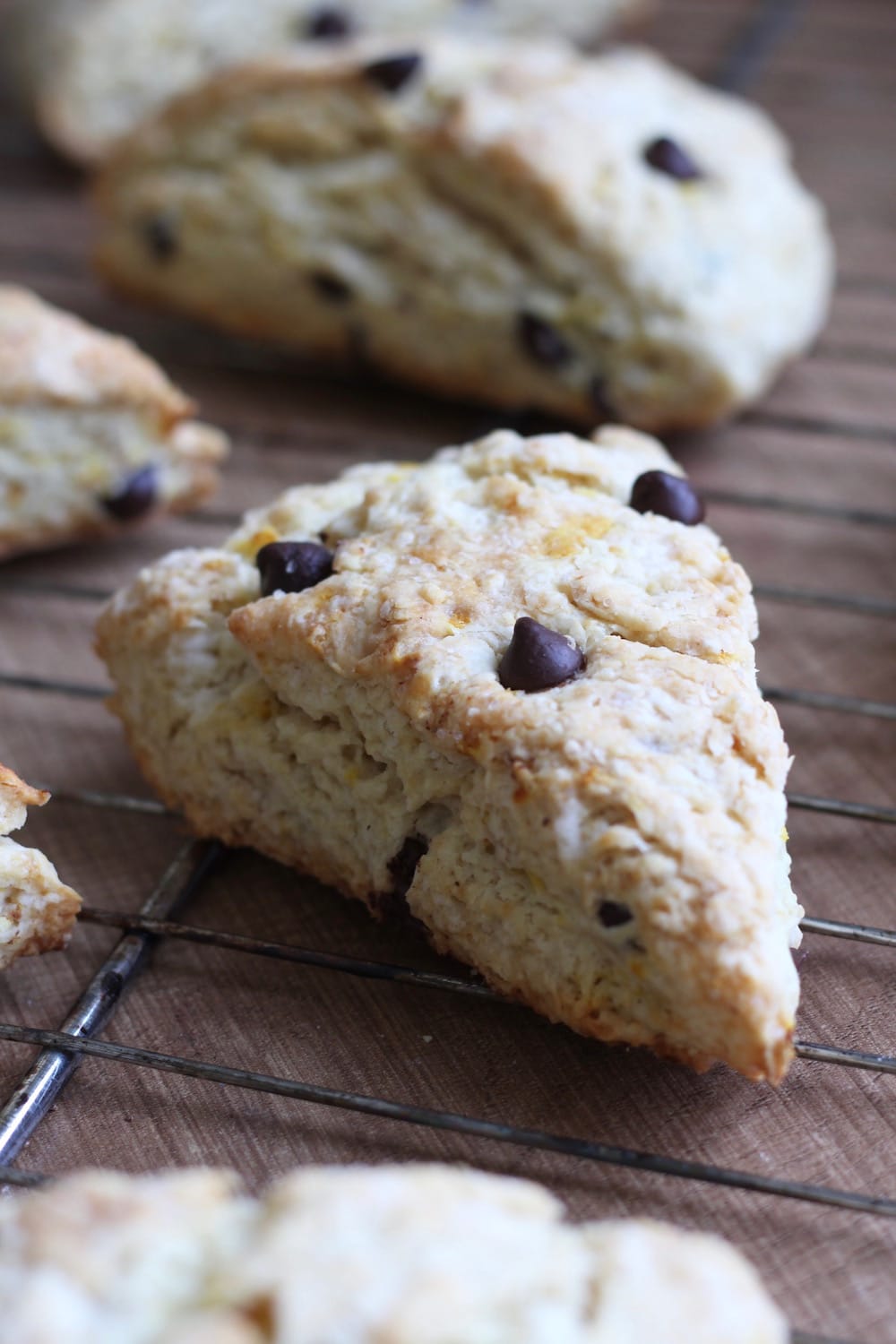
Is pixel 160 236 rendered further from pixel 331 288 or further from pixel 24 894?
pixel 24 894

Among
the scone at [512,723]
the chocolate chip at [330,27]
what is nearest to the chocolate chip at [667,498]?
the scone at [512,723]

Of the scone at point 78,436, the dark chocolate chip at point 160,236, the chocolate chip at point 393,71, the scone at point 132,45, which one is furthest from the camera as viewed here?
the scone at point 132,45

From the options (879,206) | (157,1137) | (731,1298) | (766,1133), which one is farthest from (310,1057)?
(879,206)

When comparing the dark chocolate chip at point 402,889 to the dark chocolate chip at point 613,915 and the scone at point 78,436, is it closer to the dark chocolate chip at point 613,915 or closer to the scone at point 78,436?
the dark chocolate chip at point 613,915

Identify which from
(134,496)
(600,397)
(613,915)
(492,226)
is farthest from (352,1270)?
(492,226)

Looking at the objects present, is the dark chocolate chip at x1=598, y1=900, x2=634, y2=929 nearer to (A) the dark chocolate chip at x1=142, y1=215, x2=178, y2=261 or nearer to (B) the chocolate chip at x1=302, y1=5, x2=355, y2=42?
(A) the dark chocolate chip at x1=142, y1=215, x2=178, y2=261

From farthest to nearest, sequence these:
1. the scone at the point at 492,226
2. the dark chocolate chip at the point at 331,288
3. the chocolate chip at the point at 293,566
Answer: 1. the dark chocolate chip at the point at 331,288
2. the scone at the point at 492,226
3. the chocolate chip at the point at 293,566
